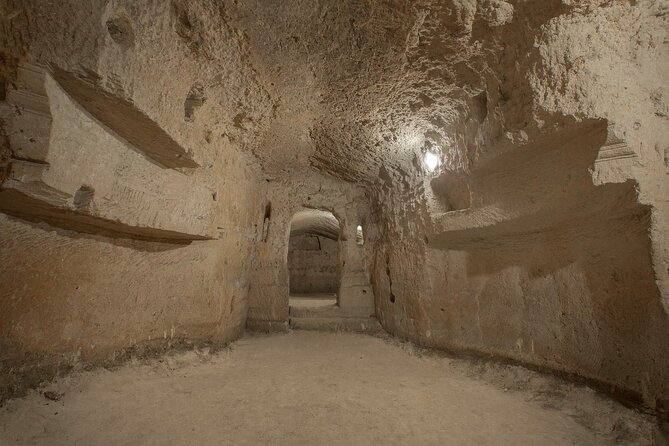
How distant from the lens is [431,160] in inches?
154

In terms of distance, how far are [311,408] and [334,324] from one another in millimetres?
3008

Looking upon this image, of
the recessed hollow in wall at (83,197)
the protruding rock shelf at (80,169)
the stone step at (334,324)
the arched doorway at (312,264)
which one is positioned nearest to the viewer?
the protruding rock shelf at (80,169)

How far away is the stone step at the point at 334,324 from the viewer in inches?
204

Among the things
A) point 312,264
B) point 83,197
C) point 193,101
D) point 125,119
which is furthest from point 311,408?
point 312,264

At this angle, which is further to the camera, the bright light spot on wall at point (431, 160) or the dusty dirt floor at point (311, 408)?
the bright light spot on wall at point (431, 160)

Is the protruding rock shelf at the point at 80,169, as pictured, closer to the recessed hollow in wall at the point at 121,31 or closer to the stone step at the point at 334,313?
the recessed hollow in wall at the point at 121,31

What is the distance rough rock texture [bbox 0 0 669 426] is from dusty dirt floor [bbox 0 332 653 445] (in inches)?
11.6

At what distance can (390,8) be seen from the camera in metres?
2.28

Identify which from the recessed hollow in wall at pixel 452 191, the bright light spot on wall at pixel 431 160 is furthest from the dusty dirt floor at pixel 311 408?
the bright light spot on wall at pixel 431 160

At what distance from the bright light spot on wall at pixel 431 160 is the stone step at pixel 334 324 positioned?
2858 millimetres

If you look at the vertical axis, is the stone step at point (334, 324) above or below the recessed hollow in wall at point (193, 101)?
below

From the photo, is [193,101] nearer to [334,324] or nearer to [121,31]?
[121,31]

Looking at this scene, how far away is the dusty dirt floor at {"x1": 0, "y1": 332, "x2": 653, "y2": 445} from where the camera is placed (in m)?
1.81

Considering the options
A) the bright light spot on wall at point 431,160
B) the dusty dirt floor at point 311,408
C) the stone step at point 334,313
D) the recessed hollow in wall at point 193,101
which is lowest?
the dusty dirt floor at point 311,408
